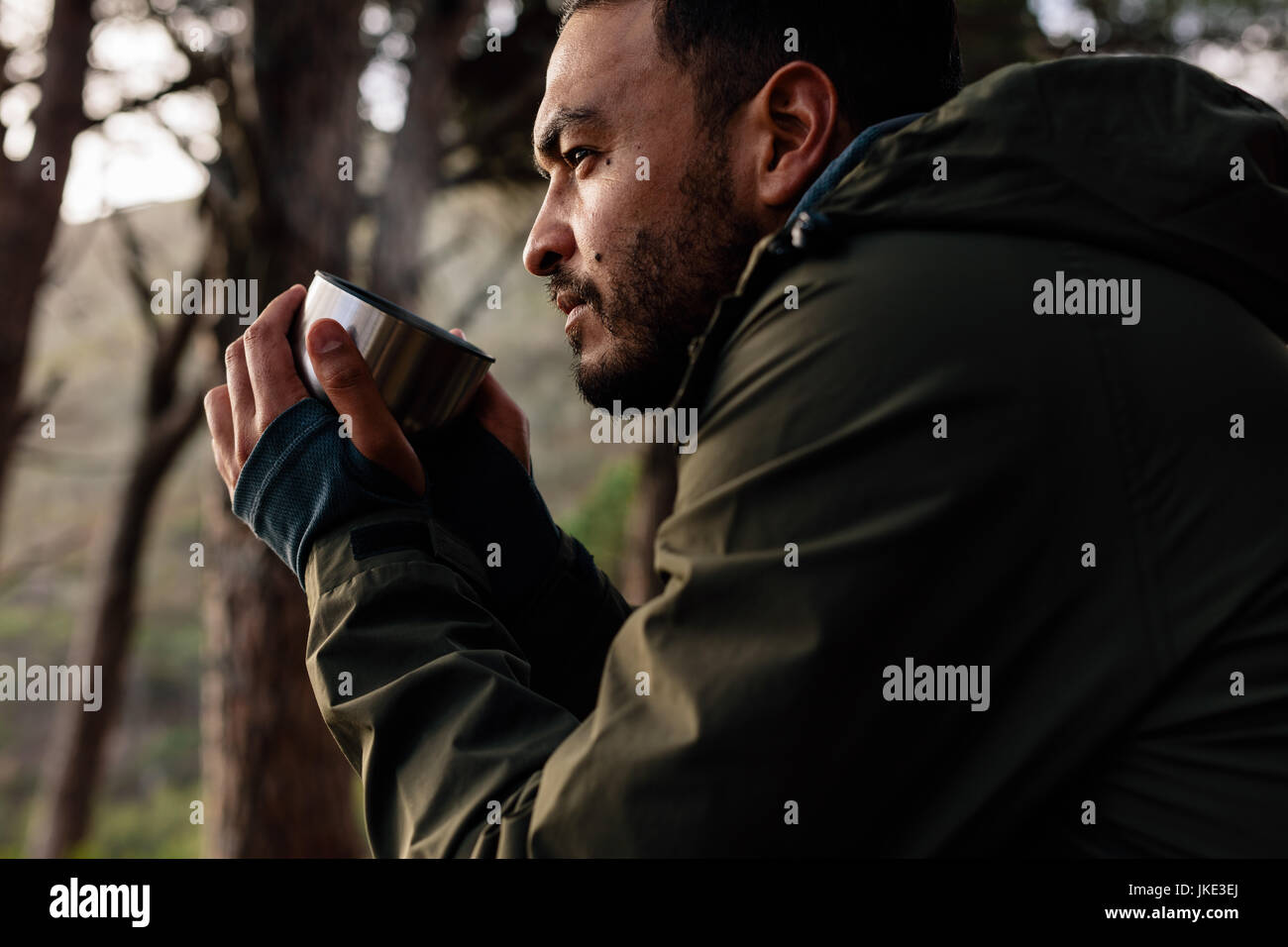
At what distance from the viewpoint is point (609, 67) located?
148 cm

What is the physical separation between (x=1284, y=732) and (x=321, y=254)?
166 inches

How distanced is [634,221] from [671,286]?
0.10 meters

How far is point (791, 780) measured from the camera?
85cm

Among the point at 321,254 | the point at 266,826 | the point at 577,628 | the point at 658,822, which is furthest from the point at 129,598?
the point at 658,822

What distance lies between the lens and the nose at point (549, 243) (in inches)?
58.3

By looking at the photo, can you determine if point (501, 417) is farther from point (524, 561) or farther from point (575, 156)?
point (575, 156)

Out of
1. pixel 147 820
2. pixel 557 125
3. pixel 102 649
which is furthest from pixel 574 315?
pixel 147 820

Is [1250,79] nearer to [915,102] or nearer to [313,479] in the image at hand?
[915,102]

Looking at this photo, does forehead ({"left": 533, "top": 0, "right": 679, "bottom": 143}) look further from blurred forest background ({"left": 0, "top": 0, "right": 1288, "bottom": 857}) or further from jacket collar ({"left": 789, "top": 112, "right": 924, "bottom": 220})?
blurred forest background ({"left": 0, "top": 0, "right": 1288, "bottom": 857})

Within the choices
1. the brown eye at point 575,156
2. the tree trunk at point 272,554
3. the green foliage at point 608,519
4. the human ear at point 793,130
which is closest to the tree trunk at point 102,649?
the tree trunk at point 272,554

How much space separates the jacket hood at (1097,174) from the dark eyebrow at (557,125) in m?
0.53

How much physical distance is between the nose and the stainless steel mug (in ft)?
0.48

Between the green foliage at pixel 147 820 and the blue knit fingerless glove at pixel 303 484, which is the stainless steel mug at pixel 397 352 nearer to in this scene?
the blue knit fingerless glove at pixel 303 484

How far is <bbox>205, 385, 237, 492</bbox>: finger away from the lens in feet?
4.63
